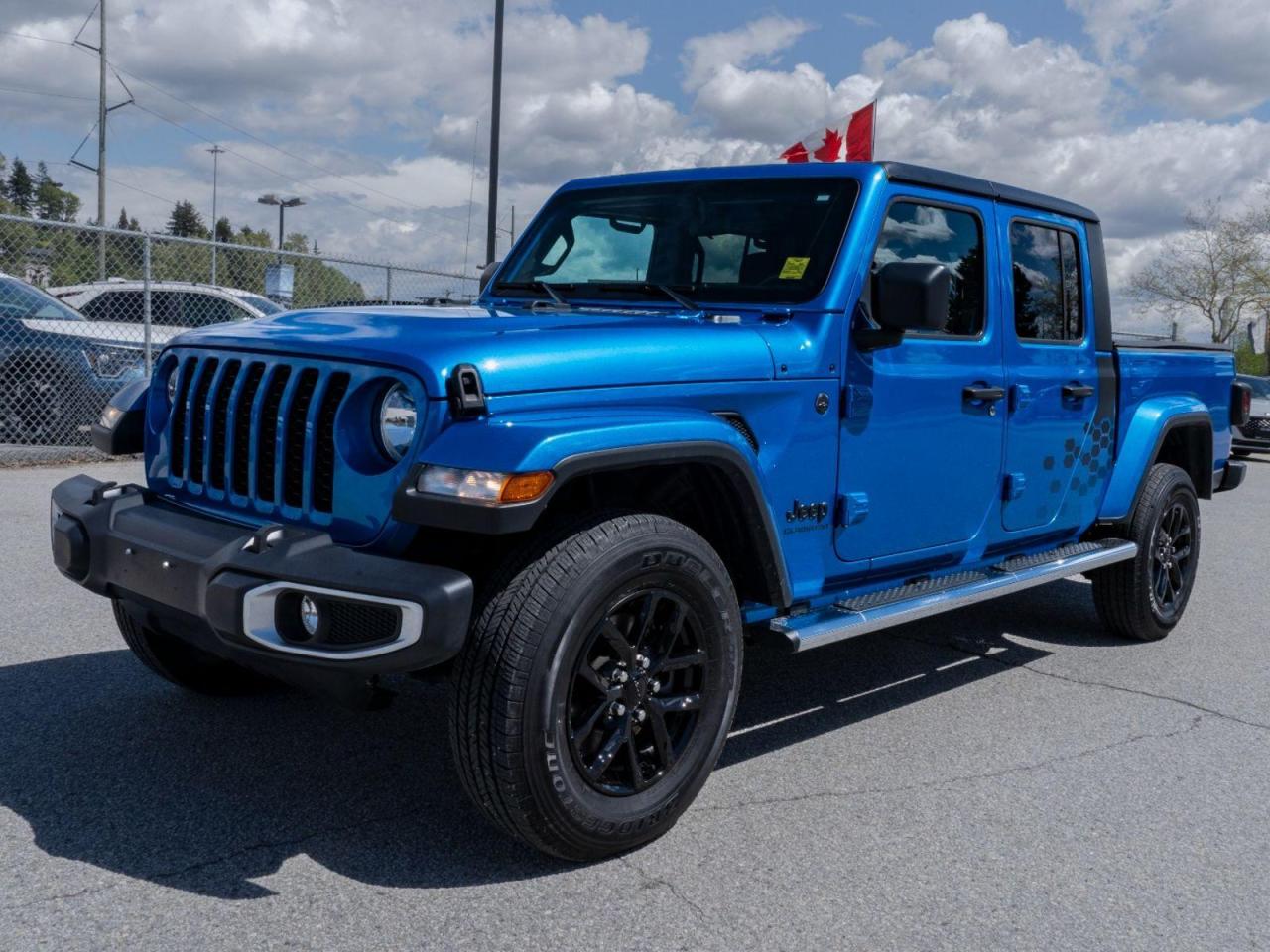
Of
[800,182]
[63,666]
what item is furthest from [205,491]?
[800,182]

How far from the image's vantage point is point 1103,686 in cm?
508

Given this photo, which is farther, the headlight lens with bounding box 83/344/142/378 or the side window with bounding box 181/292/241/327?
the side window with bounding box 181/292/241/327

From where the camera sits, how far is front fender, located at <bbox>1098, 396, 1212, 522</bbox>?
545 centimetres

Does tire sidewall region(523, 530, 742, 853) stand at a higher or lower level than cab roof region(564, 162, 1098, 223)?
lower

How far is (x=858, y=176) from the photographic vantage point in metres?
4.10

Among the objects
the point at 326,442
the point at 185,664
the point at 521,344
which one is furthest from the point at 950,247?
the point at 185,664

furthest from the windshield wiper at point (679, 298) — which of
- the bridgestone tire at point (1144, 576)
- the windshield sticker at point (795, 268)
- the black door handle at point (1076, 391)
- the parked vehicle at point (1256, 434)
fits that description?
the parked vehicle at point (1256, 434)

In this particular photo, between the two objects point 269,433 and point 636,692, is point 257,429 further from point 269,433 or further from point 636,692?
point 636,692


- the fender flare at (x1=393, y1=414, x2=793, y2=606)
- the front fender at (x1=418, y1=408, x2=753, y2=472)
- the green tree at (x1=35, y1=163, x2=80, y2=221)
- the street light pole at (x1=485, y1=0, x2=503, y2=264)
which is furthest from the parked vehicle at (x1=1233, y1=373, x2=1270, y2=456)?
the green tree at (x1=35, y1=163, x2=80, y2=221)

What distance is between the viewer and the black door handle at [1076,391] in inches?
194

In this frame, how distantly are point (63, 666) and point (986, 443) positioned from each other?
11.5 feet

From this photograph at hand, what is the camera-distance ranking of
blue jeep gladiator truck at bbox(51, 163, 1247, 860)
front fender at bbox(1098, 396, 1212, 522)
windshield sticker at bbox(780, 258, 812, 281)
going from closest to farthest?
1. blue jeep gladiator truck at bbox(51, 163, 1247, 860)
2. windshield sticker at bbox(780, 258, 812, 281)
3. front fender at bbox(1098, 396, 1212, 522)

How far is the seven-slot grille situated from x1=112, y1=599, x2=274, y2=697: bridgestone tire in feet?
2.51

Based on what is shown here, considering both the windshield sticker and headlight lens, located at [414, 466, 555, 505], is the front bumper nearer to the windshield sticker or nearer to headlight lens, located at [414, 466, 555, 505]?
headlight lens, located at [414, 466, 555, 505]
